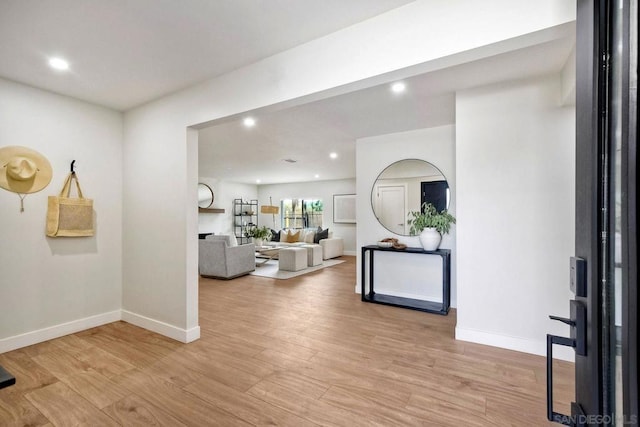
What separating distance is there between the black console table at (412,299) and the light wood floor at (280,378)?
42 cm

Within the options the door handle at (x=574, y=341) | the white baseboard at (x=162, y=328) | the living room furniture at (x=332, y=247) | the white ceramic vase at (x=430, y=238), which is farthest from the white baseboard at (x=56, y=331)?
the living room furniture at (x=332, y=247)

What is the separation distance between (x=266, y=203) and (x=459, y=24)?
10214 mm

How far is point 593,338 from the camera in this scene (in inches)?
29.4

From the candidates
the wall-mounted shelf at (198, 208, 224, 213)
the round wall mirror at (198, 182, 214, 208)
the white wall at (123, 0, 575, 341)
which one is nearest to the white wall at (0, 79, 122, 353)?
the white wall at (123, 0, 575, 341)

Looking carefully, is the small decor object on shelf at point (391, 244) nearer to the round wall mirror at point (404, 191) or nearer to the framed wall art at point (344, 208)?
the round wall mirror at point (404, 191)

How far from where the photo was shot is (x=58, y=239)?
3.02 meters

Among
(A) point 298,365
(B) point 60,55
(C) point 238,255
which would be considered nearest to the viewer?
(B) point 60,55

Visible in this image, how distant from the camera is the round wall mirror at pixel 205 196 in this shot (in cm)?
946

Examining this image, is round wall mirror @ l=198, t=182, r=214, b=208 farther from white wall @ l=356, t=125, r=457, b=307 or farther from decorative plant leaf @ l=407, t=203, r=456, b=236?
decorative plant leaf @ l=407, t=203, r=456, b=236

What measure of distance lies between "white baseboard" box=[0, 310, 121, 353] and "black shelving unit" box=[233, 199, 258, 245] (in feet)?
23.1

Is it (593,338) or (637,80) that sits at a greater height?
(637,80)

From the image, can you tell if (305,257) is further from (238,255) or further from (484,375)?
(484,375)

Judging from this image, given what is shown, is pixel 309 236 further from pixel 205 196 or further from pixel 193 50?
pixel 193 50

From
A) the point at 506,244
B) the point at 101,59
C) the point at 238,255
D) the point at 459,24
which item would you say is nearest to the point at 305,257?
the point at 238,255
